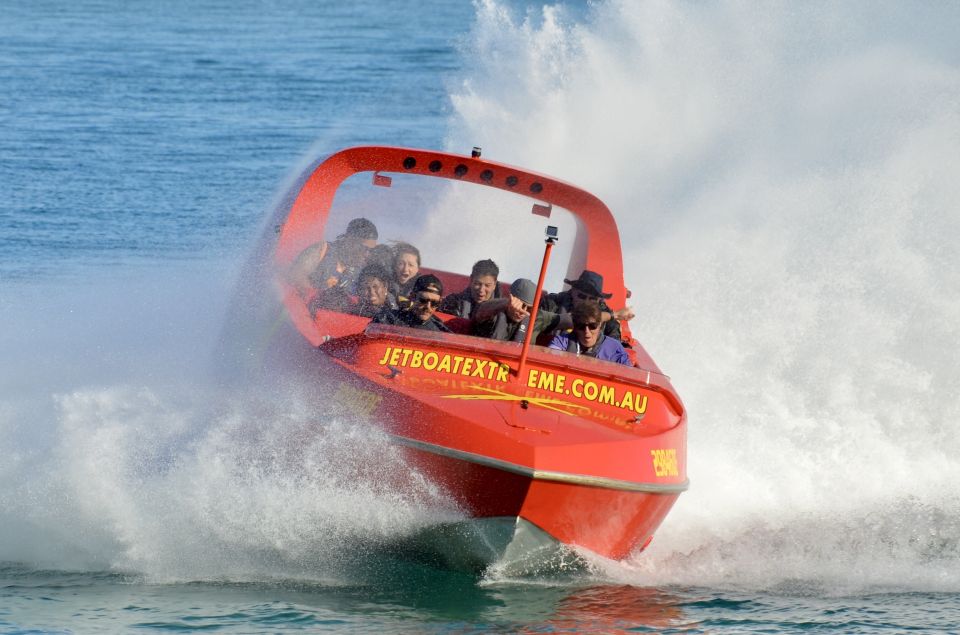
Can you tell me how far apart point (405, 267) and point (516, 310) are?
1.38 meters

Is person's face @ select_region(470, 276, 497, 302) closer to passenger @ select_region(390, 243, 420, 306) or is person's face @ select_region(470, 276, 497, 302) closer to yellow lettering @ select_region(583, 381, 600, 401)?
passenger @ select_region(390, 243, 420, 306)

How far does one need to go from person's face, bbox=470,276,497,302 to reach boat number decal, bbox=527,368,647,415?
1.42 m

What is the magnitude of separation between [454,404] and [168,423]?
6.51 feet

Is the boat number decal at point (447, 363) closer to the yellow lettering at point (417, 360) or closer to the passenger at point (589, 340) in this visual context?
the yellow lettering at point (417, 360)

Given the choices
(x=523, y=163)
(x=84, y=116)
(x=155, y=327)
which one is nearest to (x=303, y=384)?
(x=155, y=327)

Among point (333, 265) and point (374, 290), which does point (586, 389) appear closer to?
point (374, 290)

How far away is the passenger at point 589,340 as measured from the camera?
27.0 ft

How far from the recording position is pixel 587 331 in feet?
27.2

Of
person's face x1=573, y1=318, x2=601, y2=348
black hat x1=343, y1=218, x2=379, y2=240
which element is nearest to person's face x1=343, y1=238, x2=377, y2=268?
black hat x1=343, y1=218, x2=379, y2=240

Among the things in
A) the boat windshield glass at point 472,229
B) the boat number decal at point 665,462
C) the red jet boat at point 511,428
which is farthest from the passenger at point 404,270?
the boat windshield glass at point 472,229

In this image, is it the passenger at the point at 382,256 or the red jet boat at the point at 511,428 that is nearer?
the red jet boat at the point at 511,428

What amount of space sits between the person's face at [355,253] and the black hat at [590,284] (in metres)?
1.61

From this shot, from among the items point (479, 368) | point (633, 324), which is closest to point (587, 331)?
point (479, 368)

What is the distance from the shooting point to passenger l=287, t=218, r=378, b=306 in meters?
9.45
